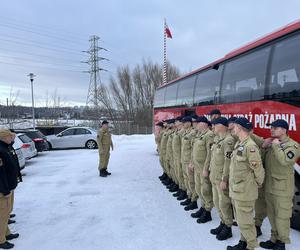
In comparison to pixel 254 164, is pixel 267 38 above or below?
above

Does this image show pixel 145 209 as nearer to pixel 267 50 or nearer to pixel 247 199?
pixel 247 199

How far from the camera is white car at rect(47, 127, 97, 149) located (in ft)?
65.8

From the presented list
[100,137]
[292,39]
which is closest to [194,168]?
[292,39]

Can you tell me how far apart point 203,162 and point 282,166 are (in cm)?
179

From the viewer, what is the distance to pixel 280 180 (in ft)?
14.5

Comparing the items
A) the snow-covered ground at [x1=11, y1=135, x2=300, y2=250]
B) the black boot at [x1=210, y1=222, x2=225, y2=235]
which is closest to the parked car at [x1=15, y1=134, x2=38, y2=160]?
the snow-covered ground at [x1=11, y1=135, x2=300, y2=250]

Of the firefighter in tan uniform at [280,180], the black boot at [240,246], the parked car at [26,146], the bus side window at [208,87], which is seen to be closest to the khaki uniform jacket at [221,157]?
the firefighter in tan uniform at [280,180]

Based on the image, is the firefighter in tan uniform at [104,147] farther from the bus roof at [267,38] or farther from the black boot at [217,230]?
the black boot at [217,230]

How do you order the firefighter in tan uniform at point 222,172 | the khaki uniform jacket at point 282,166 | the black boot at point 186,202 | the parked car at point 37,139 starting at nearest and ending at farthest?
1. the khaki uniform jacket at point 282,166
2. the firefighter in tan uniform at point 222,172
3. the black boot at point 186,202
4. the parked car at point 37,139

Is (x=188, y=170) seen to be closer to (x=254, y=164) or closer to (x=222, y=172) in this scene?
(x=222, y=172)

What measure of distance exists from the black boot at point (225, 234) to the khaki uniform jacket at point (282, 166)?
94cm

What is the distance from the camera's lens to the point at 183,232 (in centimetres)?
540

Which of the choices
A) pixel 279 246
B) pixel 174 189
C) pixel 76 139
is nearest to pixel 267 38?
pixel 279 246

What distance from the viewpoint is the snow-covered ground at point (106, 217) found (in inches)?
200
